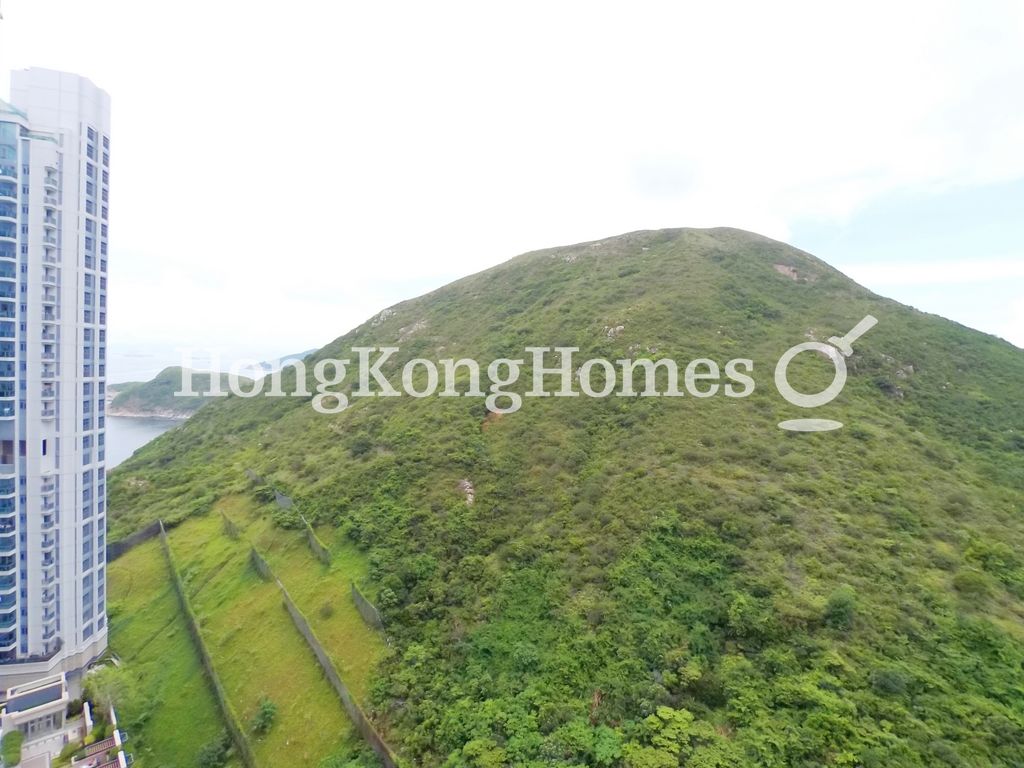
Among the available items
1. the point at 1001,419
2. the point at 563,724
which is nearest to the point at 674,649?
the point at 563,724

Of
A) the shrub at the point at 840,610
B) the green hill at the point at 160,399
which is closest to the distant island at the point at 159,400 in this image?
the green hill at the point at 160,399

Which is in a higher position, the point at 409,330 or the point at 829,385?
the point at 409,330

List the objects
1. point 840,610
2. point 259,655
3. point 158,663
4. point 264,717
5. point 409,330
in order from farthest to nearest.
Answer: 1. point 409,330
2. point 158,663
3. point 259,655
4. point 264,717
5. point 840,610

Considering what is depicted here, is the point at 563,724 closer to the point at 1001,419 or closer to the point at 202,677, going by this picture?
the point at 202,677

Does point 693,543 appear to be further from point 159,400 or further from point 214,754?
point 159,400

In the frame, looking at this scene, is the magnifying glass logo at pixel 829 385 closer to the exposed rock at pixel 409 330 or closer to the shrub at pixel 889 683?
the shrub at pixel 889 683

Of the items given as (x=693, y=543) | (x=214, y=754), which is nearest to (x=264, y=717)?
(x=214, y=754)
